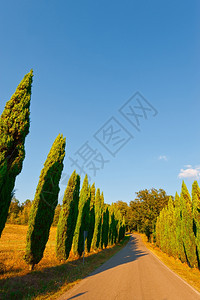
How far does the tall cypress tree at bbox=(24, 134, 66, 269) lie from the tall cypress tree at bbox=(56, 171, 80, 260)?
3.18 meters

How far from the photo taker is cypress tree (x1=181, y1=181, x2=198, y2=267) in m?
14.3

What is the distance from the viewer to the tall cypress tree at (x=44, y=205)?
8.57 metres

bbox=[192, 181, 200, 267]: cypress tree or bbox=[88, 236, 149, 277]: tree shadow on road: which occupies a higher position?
bbox=[192, 181, 200, 267]: cypress tree

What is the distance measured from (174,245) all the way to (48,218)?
1733 centimetres

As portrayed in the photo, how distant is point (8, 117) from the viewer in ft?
23.9

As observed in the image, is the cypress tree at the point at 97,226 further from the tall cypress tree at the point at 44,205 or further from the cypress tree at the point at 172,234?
the tall cypress tree at the point at 44,205

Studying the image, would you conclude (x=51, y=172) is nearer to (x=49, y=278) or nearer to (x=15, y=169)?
(x=15, y=169)

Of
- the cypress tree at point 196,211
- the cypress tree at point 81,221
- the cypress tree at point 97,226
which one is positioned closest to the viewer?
the cypress tree at point 196,211

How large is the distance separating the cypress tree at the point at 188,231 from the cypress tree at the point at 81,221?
9169mm

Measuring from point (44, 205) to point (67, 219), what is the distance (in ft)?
13.3

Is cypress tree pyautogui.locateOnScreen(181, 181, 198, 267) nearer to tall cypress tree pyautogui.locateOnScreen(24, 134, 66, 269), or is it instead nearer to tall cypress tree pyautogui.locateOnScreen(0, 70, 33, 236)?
tall cypress tree pyautogui.locateOnScreen(24, 134, 66, 269)

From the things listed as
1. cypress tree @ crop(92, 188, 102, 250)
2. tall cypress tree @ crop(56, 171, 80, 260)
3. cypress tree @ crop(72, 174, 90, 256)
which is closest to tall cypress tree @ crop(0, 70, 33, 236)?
tall cypress tree @ crop(56, 171, 80, 260)

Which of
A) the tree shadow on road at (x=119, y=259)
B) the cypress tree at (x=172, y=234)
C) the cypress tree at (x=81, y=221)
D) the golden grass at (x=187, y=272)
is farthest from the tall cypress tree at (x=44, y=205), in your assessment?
the cypress tree at (x=172, y=234)

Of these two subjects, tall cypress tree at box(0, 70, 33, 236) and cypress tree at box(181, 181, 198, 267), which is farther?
cypress tree at box(181, 181, 198, 267)
